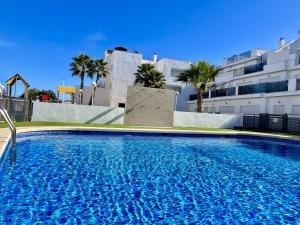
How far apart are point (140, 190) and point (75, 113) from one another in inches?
684

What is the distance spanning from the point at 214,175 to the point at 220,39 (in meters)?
19.3

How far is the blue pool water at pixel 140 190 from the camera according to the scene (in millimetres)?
4473

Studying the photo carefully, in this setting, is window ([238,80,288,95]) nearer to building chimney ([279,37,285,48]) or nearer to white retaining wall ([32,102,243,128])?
white retaining wall ([32,102,243,128])

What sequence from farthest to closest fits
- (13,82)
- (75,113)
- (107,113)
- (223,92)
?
(223,92)
(107,113)
(75,113)
(13,82)

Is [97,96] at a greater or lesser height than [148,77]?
lesser

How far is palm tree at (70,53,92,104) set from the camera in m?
33.1

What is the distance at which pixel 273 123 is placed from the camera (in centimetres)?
2595

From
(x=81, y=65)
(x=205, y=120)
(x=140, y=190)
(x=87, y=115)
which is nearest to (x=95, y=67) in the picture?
(x=81, y=65)

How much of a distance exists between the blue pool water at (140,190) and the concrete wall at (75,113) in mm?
11477

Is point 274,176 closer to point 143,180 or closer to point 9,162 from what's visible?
point 143,180

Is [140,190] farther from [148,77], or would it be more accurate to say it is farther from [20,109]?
[148,77]

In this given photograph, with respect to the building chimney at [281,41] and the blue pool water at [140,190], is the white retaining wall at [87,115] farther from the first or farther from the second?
the building chimney at [281,41]

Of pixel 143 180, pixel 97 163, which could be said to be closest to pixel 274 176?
pixel 143 180

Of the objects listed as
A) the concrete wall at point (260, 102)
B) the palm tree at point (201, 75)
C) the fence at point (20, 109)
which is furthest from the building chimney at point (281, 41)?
the fence at point (20, 109)
